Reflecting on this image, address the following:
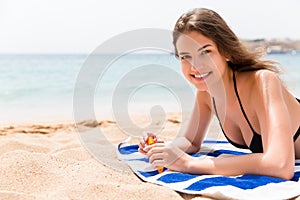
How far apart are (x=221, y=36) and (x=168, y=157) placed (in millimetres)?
722

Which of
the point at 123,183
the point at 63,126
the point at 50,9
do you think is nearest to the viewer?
the point at 123,183

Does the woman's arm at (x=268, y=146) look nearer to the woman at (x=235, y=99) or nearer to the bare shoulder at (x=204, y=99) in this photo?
the woman at (x=235, y=99)

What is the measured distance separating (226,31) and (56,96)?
693cm

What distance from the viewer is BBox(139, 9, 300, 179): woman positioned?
184cm

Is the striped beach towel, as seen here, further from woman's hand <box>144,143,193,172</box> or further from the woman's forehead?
the woman's forehead

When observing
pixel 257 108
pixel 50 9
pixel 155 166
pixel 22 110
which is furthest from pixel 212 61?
pixel 50 9

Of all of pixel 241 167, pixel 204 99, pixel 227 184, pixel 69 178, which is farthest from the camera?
pixel 204 99

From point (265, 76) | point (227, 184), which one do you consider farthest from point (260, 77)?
point (227, 184)

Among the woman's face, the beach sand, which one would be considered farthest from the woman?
the beach sand

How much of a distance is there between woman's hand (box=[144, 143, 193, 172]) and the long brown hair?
61 cm

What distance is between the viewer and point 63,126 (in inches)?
181

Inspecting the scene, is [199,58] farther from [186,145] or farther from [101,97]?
[101,97]

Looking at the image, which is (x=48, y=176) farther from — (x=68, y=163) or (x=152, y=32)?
(x=152, y=32)

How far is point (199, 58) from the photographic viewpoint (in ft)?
6.59
